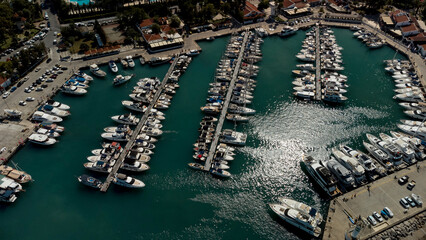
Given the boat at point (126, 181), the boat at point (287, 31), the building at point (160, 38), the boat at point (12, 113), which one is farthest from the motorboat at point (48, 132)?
the boat at point (287, 31)

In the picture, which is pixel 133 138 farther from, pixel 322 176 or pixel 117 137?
pixel 322 176

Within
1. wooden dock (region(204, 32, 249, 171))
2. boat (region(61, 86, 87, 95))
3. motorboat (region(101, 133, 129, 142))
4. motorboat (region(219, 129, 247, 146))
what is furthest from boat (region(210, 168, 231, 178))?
boat (region(61, 86, 87, 95))

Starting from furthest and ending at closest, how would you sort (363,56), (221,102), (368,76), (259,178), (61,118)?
1. (363,56)
2. (368,76)
3. (221,102)
4. (61,118)
5. (259,178)

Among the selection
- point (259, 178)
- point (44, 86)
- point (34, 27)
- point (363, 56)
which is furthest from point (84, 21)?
point (363, 56)

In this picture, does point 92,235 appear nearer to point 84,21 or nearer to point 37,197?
point 37,197

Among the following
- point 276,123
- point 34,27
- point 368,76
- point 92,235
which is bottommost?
point 92,235
